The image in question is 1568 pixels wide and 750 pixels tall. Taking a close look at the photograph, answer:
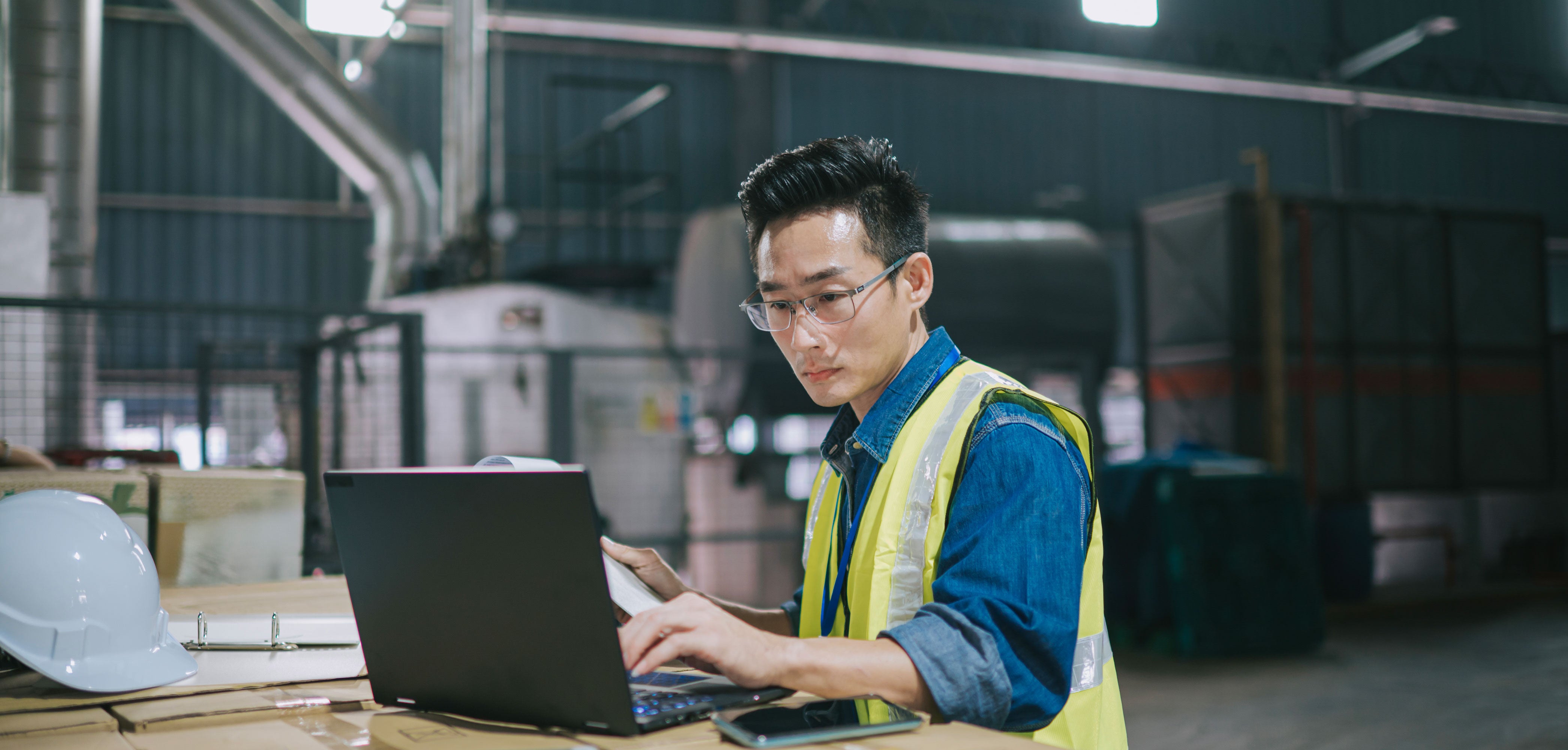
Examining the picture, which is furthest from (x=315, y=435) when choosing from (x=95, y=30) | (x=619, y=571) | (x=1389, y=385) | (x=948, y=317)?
(x=1389, y=385)

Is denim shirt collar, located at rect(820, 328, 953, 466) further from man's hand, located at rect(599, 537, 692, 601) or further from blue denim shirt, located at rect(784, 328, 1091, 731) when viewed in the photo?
man's hand, located at rect(599, 537, 692, 601)

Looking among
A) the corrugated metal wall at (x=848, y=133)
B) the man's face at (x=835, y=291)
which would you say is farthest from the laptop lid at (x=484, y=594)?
the corrugated metal wall at (x=848, y=133)


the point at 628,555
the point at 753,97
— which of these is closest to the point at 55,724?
the point at 628,555

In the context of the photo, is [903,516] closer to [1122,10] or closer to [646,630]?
[646,630]

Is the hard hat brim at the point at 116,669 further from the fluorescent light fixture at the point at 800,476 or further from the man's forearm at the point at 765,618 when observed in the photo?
the fluorescent light fixture at the point at 800,476

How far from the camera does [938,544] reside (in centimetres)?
173

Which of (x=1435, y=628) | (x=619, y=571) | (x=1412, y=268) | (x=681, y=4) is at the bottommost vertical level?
(x=1435, y=628)

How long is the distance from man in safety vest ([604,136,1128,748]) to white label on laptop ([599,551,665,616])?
55 millimetres

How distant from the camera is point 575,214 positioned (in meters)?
18.2

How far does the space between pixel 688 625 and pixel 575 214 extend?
17227 millimetres

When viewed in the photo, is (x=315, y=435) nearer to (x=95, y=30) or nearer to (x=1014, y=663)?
(x=95, y=30)

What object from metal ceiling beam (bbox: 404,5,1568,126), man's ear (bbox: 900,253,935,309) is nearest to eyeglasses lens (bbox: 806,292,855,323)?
man's ear (bbox: 900,253,935,309)

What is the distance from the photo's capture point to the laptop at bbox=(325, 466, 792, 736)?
4.63 feet

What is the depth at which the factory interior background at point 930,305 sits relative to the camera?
5.96 metres
